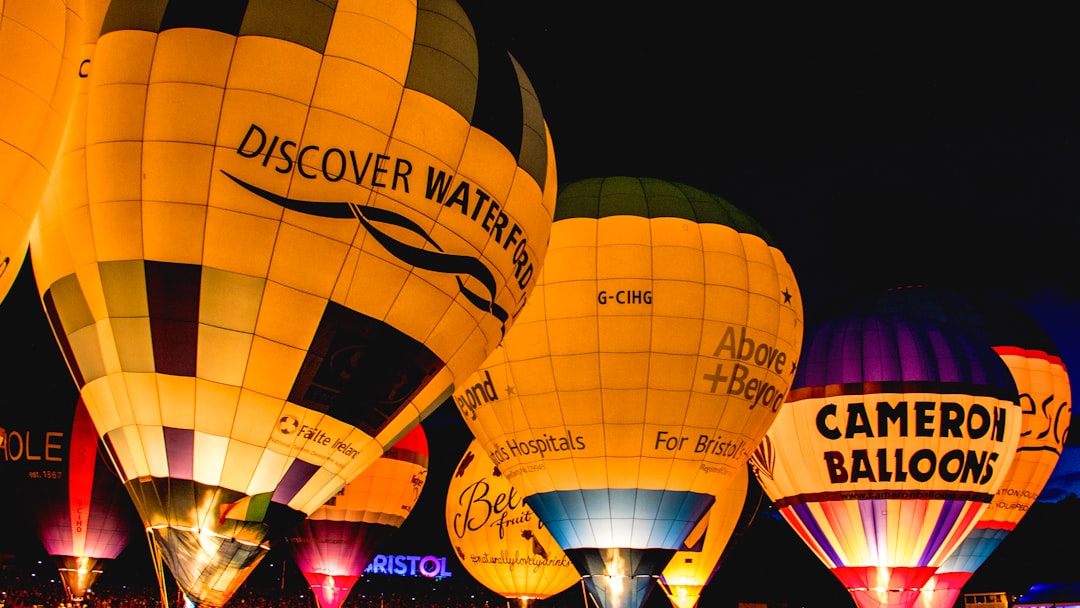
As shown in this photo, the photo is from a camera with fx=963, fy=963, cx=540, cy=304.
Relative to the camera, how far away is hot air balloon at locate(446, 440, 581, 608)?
13336 mm

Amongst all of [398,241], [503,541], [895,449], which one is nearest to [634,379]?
[398,241]

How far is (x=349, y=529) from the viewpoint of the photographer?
13117mm

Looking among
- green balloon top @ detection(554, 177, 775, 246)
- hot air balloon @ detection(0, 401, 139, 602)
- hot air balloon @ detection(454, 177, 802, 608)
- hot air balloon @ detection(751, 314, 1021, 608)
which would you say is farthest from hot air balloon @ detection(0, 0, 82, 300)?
hot air balloon @ detection(0, 401, 139, 602)

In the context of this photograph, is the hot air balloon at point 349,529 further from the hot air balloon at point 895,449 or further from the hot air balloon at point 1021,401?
the hot air balloon at point 1021,401

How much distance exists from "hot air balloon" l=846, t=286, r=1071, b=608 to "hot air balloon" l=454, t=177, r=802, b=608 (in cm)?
620

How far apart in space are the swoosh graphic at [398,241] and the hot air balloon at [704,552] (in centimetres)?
921

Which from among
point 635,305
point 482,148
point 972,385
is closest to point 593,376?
point 635,305

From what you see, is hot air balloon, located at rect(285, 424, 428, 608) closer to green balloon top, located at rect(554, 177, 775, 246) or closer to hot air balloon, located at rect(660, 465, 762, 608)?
hot air balloon, located at rect(660, 465, 762, 608)

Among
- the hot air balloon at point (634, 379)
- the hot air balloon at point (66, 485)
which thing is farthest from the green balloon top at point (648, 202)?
the hot air balloon at point (66, 485)

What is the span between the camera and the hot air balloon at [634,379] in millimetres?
8242

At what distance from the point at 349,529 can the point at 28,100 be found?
1049cm

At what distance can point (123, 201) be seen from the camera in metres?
5.23

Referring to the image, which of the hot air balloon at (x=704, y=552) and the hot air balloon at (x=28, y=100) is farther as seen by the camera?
the hot air balloon at (x=704, y=552)

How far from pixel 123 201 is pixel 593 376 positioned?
425cm
